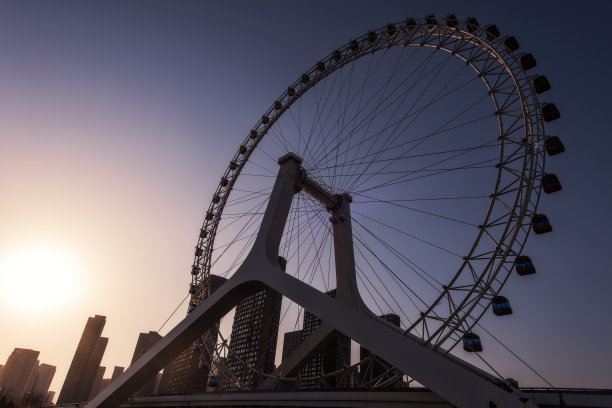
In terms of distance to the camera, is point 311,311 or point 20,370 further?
point 20,370

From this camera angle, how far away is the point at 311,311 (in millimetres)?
12195

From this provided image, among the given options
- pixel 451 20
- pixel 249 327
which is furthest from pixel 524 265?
pixel 249 327

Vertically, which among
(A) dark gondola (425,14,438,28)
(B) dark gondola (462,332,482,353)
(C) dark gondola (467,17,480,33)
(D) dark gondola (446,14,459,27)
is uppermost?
(A) dark gondola (425,14,438,28)

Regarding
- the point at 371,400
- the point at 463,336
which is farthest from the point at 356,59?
the point at 371,400

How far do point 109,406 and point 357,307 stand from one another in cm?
1341

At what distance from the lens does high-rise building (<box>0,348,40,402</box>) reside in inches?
7096

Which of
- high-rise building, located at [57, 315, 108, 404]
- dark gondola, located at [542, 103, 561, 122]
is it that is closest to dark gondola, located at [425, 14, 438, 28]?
dark gondola, located at [542, 103, 561, 122]

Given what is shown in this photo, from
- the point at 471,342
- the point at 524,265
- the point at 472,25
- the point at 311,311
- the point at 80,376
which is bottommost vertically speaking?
the point at 471,342

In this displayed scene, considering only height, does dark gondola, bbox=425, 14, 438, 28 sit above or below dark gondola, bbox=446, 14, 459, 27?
above

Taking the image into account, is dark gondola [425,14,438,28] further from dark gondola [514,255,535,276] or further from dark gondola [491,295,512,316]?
dark gondola [491,295,512,316]

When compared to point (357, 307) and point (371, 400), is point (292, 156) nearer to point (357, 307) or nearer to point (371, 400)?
point (357, 307)

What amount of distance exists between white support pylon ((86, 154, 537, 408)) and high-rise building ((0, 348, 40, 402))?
227 metres

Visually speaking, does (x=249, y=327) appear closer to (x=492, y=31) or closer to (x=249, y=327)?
(x=249, y=327)

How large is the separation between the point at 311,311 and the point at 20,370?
810ft
